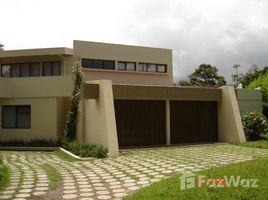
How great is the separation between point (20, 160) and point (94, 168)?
4341mm

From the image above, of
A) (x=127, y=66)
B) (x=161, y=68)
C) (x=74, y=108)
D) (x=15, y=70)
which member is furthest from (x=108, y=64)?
(x=15, y=70)

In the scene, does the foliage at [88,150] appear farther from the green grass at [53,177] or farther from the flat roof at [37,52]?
the flat roof at [37,52]

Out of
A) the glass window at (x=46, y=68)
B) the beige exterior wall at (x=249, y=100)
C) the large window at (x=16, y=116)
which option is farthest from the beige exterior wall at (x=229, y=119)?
the glass window at (x=46, y=68)

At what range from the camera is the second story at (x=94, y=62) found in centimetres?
2181

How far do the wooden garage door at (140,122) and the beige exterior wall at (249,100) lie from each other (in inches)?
228

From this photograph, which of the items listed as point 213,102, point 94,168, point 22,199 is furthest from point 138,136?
point 22,199

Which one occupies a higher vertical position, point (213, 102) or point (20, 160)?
point (213, 102)

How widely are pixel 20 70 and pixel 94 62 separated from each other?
4841 millimetres

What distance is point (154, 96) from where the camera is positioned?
16.7 m

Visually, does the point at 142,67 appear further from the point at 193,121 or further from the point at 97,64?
the point at 193,121

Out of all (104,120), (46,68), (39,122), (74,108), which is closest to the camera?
(104,120)

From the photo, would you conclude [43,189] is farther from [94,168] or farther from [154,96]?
[154,96]

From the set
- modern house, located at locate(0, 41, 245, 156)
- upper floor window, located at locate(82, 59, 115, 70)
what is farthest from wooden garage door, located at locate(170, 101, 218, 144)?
upper floor window, located at locate(82, 59, 115, 70)

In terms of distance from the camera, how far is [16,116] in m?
19.7
